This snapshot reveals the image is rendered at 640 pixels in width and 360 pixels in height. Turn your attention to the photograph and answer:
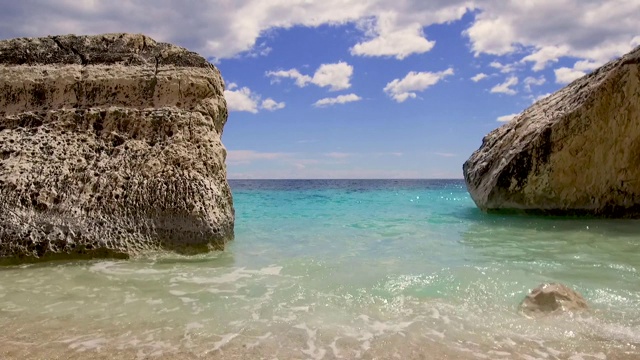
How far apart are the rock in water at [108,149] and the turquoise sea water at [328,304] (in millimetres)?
412

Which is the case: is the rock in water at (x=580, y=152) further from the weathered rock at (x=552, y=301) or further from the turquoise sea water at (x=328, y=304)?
the weathered rock at (x=552, y=301)

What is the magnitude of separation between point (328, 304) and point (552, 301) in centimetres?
187

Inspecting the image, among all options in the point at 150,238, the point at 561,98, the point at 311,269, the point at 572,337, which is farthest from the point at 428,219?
the point at 572,337

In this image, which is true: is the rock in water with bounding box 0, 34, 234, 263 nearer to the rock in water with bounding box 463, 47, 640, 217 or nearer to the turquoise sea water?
the turquoise sea water

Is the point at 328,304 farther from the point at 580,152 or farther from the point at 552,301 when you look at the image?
the point at 580,152

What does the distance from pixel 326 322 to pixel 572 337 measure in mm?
1775

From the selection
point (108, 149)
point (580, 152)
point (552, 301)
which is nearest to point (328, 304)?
point (552, 301)

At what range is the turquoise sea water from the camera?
297cm

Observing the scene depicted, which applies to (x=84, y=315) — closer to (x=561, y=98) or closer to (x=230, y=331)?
(x=230, y=331)

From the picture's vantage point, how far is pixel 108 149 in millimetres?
6355

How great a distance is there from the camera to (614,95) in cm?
914

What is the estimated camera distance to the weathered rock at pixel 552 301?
356 centimetres

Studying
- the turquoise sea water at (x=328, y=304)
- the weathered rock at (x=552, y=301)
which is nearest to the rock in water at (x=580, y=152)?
the turquoise sea water at (x=328, y=304)

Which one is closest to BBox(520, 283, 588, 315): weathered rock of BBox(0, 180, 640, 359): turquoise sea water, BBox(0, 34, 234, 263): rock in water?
BBox(0, 180, 640, 359): turquoise sea water
